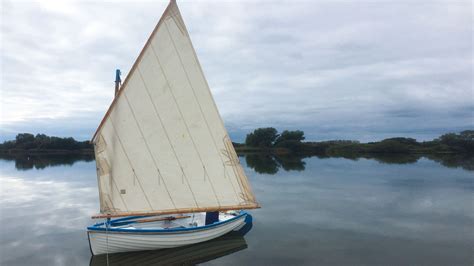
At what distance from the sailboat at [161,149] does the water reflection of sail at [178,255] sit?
0.98ft

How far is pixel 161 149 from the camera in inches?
465

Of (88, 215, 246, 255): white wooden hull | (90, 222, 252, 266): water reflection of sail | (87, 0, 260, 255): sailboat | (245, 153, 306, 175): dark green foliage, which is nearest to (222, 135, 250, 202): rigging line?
(87, 0, 260, 255): sailboat

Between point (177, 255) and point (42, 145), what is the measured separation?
394 feet

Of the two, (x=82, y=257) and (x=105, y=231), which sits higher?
(x=105, y=231)

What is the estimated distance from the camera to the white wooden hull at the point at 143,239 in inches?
439

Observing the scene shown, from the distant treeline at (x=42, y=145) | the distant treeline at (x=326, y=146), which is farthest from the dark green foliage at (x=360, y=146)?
the distant treeline at (x=42, y=145)

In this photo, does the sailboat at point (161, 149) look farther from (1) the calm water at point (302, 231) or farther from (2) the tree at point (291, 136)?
(2) the tree at point (291, 136)

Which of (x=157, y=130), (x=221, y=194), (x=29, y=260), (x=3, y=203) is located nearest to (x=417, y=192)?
A: (x=221, y=194)

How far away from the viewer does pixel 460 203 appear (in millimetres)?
23391

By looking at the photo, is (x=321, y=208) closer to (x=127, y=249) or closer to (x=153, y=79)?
(x=127, y=249)

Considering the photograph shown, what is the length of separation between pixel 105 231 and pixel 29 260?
3989mm

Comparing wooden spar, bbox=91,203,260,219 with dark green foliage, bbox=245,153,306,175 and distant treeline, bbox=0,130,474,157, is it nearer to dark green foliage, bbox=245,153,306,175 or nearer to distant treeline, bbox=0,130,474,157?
dark green foliage, bbox=245,153,306,175

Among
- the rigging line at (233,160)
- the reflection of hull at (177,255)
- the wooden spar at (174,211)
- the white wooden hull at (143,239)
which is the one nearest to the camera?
the white wooden hull at (143,239)

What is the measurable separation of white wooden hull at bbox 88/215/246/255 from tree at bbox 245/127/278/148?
106020 millimetres
